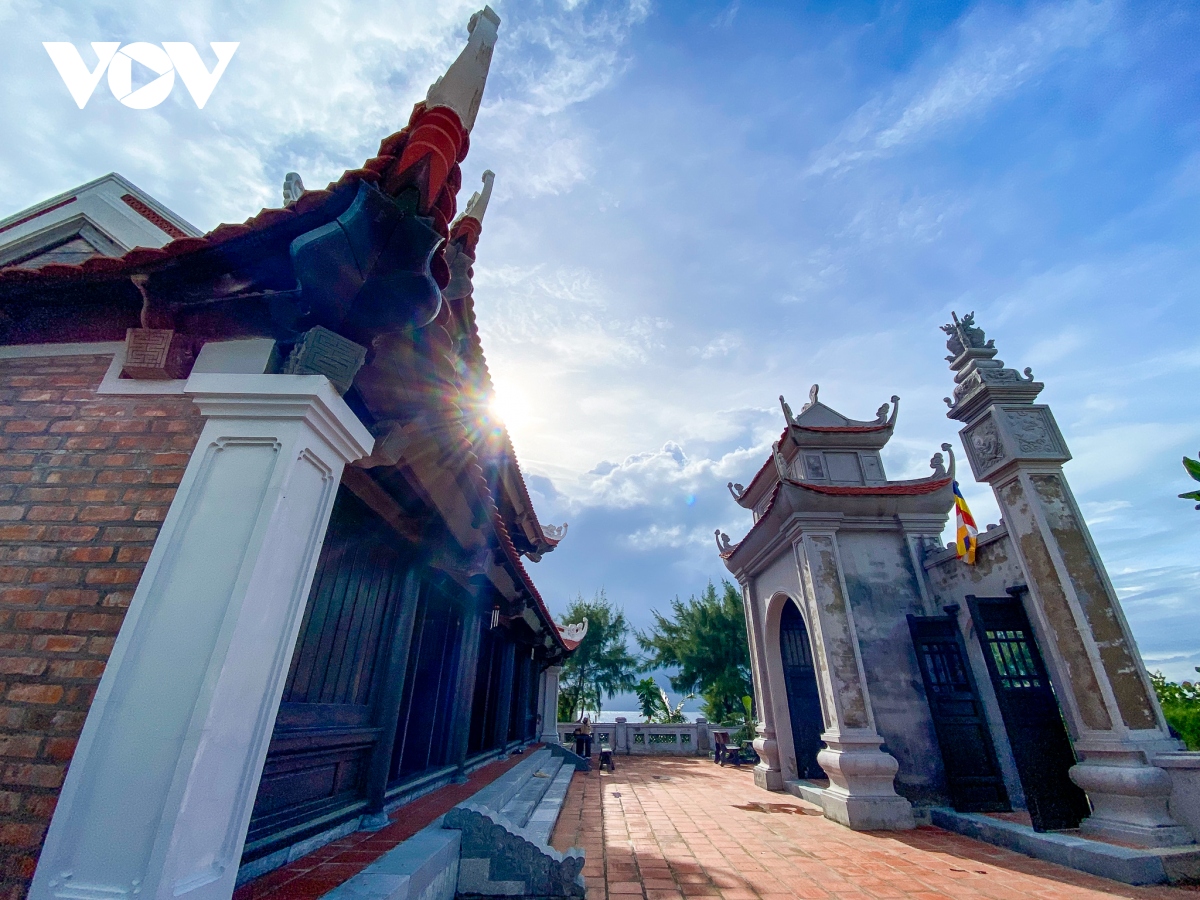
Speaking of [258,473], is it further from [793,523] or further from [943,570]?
[943,570]

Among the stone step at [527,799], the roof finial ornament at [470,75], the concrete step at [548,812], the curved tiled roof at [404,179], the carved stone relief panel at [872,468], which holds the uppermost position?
the carved stone relief panel at [872,468]

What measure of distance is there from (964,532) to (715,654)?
1679 centimetres

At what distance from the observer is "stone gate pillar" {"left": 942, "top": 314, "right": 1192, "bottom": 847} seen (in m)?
4.71

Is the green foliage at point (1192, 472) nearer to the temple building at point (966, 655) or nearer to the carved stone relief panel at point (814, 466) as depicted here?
the temple building at point (966, 655)

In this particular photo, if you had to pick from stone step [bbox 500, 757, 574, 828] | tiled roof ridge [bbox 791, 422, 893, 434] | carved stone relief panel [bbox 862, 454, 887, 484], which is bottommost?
stone step [bbox 500, 757, 574, 828]

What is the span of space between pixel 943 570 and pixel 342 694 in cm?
812

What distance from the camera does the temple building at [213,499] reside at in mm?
1691

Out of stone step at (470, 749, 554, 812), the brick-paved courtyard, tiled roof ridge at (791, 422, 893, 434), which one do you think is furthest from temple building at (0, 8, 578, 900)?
tiled roof ridge at (791, 422, 893, 434)

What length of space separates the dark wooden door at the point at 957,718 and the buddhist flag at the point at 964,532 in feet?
3.21

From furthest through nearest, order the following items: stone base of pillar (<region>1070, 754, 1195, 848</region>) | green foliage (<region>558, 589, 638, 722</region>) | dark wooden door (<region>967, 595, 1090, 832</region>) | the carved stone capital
→ 1. green foliage (<region>558, 589, 638, 722</region>)
2. the carved stone capital
3. dark wooden door (<region>967, 595, 1090, 832</region>)
4. stone base of pillar (<region>1070, 754, 1195, 848</region>)

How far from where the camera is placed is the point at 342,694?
11.6 ft

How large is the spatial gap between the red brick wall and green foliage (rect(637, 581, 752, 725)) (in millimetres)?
21910

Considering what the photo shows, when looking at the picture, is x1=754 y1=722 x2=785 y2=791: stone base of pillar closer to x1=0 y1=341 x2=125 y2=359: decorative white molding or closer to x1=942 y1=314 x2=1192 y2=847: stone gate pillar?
x1=942 y1=314 x2=1192 y2=847: stone gate pillar

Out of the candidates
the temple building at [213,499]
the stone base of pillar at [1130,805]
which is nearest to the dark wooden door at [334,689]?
the temple building at [213,499]
